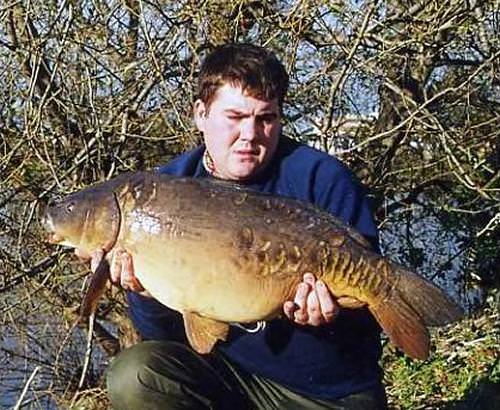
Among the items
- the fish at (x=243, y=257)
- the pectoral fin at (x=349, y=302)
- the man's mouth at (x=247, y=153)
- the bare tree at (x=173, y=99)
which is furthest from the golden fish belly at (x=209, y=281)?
the bare tree at (x=173, y=99)

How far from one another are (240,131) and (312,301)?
0.52 meters

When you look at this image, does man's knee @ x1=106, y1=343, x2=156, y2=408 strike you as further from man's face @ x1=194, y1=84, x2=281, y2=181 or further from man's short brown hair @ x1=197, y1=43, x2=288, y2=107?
man's short brown hair @ x1=197, y1=43, x2=288, y2=107

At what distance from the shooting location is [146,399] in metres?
3.08

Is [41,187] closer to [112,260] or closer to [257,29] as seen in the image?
[257,29]

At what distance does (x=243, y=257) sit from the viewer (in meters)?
2.71

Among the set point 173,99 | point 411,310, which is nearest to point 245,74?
point 411,310

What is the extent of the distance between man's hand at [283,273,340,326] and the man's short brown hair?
553 millimetres

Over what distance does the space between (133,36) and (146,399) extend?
2289 mm

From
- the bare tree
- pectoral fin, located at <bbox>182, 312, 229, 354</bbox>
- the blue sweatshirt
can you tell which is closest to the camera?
pectoral fin, located at <bbox>182, 312, 229, 354</bbox>

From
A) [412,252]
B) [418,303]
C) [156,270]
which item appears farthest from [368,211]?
[412,252]

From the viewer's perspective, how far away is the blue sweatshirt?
304 cm

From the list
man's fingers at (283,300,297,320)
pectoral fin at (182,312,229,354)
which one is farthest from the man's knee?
man's fingers at (283,300,297,320)

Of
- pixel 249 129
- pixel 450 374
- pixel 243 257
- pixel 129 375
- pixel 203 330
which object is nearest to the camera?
pixel 243 257

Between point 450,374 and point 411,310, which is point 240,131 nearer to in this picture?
point 411,310
